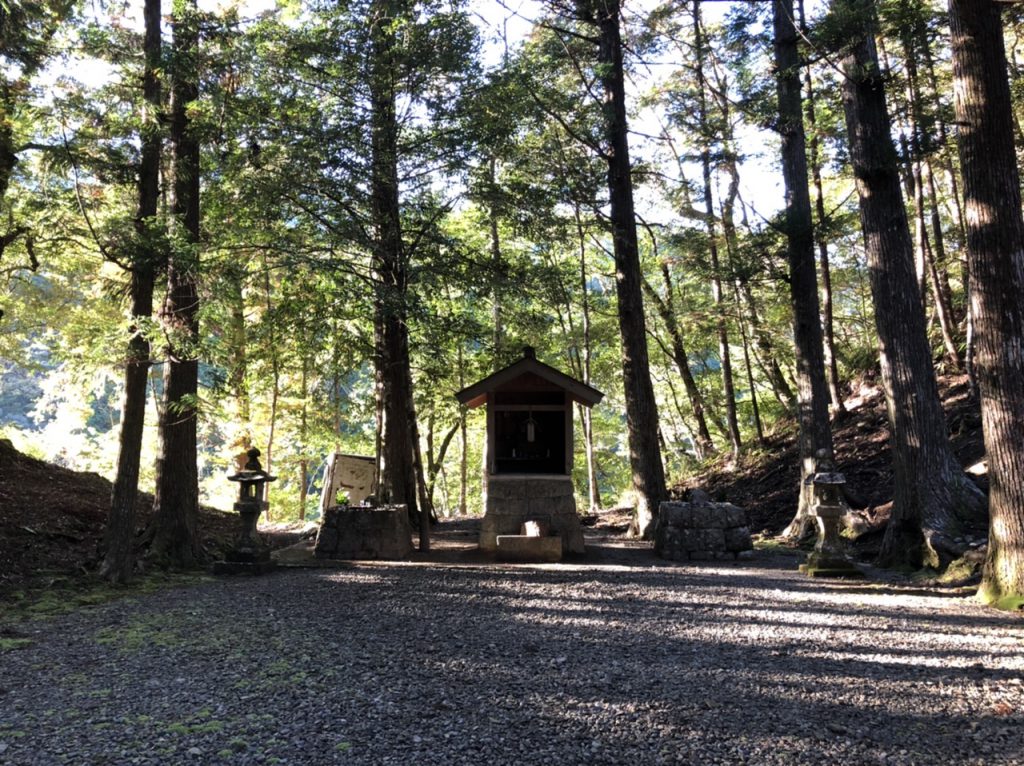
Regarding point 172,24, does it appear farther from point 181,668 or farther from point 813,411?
point 813,411

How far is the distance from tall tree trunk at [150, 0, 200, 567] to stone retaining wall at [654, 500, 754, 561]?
6071 mm

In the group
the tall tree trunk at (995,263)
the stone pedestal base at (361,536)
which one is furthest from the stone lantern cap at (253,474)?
the tall tree trunk at (995,263)

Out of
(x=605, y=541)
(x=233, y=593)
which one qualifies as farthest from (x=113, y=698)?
(x=605, y=541)

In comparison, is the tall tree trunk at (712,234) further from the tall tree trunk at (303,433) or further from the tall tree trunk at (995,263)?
the tall tree trunk at (303,433)

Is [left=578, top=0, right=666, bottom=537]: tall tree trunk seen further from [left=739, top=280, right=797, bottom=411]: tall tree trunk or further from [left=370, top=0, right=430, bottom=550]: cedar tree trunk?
[left=739, top=280, right=797, bottom=411]: tall tree trunk

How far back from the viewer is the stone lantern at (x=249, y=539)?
24.4 ft

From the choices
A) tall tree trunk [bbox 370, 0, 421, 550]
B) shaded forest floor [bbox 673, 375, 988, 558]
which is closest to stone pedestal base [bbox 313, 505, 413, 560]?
tall tree trunk [bbox 370, 0, 421, 550]

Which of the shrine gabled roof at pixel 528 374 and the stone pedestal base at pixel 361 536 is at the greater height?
the shrine gabled roof at pixel 528 374

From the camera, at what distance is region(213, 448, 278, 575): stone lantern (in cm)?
743

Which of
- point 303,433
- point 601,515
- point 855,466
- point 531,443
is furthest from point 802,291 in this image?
point 303,433

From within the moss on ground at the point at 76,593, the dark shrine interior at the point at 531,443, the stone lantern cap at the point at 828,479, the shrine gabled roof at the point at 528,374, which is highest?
the shrine gabled roof at the point at 528,374

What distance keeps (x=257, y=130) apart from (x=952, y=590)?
350 inches

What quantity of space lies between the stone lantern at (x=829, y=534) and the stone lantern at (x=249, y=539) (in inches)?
244

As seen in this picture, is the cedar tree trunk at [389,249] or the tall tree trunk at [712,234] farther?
the tall tree trunk at [712,234]
